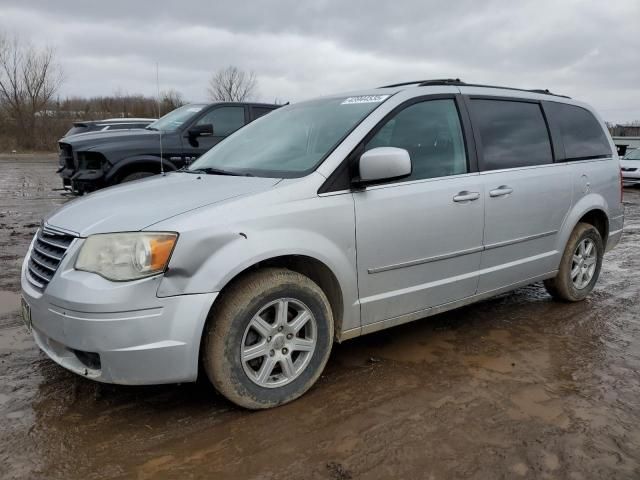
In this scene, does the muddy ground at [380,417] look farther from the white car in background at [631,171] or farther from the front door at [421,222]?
the white car in background at [631,171]

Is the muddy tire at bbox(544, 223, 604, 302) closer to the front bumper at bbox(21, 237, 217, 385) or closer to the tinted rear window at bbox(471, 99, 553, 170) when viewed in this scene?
the tinted rear window at bbox(471, 99, 553, 170)

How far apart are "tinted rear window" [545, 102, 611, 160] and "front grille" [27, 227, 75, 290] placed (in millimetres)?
3911

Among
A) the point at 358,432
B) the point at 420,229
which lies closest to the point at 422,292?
the point at 420,229

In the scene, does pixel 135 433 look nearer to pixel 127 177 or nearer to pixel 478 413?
pixel 478 413

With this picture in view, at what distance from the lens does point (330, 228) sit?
2961mm

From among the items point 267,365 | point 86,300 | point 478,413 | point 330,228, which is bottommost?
point 478,413

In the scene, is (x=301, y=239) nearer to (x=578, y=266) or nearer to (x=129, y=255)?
(x=129, y=255)

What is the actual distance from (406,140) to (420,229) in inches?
23.9

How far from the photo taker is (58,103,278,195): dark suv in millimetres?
7023

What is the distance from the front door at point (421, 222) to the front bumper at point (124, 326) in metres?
1.07

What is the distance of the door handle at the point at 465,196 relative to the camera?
354 cm

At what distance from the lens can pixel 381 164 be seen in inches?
118

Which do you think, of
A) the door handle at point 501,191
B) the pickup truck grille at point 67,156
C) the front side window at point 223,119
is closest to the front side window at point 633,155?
the front side window at point 223,119

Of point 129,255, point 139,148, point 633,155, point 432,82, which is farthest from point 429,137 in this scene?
point 633,155
